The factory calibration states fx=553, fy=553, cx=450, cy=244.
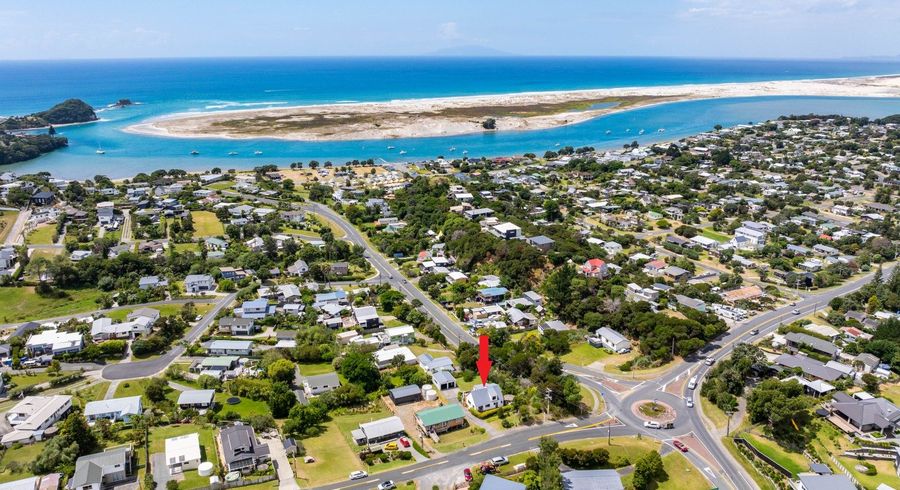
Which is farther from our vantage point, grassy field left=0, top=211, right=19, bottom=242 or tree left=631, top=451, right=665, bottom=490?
grassy field left=0, top=211, right=19, bottom=242

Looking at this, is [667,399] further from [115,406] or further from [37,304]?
[37,304]

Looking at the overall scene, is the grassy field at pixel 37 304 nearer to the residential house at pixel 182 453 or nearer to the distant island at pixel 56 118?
the residential house at pixel 182 453

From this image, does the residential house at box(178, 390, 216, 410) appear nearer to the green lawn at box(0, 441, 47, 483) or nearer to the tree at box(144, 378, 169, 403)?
the tree at box(144, 378, 169, 403)

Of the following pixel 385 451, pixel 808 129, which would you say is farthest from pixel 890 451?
pixel 808 129

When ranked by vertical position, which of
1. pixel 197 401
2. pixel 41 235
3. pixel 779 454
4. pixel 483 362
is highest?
pixel 41 235

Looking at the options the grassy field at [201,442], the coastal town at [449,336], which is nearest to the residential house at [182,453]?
the coastal town at [449,336]

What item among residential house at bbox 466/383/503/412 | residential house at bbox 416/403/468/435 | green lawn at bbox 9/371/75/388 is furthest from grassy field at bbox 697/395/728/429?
green lawn at bbox 9/371/75/388

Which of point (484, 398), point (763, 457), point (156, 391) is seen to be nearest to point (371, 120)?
point (156, 391)
